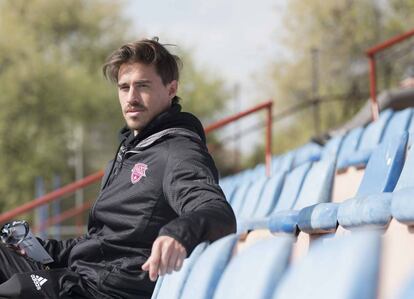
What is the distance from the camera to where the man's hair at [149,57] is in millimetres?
2359

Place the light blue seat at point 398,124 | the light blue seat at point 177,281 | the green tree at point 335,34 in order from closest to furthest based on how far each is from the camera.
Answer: the light blue seat at point 177,281
the light blue seat at point 398,124
the green tree at point 335,34

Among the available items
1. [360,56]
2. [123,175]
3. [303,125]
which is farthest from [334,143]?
[303,125]

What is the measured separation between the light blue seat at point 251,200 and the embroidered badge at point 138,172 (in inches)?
75.6

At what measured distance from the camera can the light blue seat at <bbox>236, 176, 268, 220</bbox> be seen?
4266mm

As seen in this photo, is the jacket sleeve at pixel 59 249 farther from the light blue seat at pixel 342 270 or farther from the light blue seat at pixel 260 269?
the light blue seat at pixel 342 270

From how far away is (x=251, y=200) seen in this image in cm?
445

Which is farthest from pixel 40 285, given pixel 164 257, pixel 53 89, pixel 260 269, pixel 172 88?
pixel 53 89

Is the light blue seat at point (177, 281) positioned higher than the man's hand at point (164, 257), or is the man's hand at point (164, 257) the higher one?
the man's hand at point (164, 257)

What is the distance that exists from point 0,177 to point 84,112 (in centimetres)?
376

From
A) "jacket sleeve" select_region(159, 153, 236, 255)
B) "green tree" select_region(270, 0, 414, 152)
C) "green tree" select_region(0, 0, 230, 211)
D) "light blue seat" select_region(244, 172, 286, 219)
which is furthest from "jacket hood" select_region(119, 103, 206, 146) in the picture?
"green tree" select_region(0, 0, 230, 211)

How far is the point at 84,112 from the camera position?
31.7m

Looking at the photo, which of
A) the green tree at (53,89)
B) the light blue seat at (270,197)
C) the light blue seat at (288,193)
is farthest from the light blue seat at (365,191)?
the green tree at (53,89)

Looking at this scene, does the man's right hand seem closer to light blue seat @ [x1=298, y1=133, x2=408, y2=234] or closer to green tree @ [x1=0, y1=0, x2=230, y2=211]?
light blue seat @ [x1=298, y1=133, x2=408, y2=234]

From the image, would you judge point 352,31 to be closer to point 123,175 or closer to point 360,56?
point 360,56
